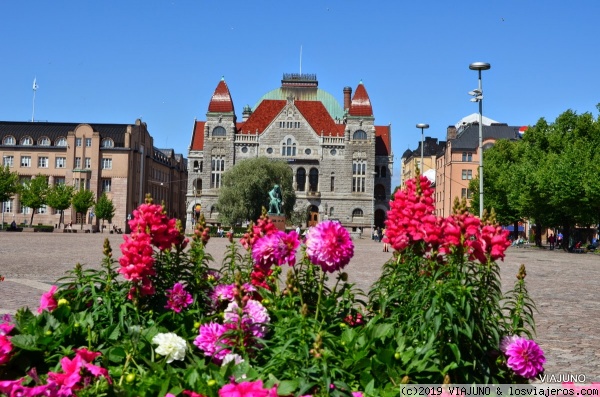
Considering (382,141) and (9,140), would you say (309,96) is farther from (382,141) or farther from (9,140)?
(9,140)

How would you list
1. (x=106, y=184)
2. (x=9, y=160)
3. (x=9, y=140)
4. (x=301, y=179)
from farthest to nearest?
(x=301, y=179) → (x=9, y=140) → (x=9, y=160) → (x=106, y=184)

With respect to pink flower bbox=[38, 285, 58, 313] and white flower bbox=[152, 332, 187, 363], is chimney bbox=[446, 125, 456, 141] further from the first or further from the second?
white flower bbox=[152, 332, 187, 363]

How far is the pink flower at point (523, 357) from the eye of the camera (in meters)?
4.15

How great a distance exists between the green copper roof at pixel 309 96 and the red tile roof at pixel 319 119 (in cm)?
1480

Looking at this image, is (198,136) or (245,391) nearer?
(245,391)

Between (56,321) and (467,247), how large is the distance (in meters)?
2.79

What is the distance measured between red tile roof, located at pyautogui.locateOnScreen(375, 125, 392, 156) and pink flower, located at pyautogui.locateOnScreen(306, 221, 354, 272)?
99614 millimetres

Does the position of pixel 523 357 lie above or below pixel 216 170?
below

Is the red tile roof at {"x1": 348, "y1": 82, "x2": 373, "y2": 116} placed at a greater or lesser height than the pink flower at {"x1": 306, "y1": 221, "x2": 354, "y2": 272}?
greater

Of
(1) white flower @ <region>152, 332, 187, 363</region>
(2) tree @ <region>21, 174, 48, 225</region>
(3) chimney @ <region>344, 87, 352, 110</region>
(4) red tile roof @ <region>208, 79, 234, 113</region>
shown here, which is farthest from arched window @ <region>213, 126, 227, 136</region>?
(1) white flower @ <region>152, 332, 187, 363</region>

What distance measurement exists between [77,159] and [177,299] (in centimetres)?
8677

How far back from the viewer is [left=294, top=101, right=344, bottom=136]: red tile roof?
9747 cm

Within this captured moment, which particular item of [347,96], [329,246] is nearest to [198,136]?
[347,96]

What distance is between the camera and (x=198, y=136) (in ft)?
344
